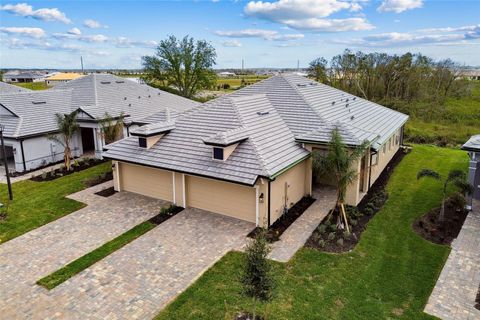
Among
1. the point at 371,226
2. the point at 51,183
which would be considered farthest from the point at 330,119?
the point at 51,183

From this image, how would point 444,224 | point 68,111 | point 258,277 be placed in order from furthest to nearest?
point 68,111
point 444,224
point 258,277

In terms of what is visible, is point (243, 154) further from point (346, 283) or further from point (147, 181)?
point (346, 283)

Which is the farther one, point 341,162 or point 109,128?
point 109,128

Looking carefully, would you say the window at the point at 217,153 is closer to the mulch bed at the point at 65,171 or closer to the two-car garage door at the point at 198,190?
the two-car garage door at the point at 198,190

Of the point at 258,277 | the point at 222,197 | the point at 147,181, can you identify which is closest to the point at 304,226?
the point at 222,197

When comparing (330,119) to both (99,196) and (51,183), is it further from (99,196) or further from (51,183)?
(51,183)

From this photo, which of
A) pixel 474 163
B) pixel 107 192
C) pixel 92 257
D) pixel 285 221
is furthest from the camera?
pixel 107 192

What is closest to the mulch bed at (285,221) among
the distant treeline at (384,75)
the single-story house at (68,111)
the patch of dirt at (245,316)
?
the patch of dirt at (245,316)
